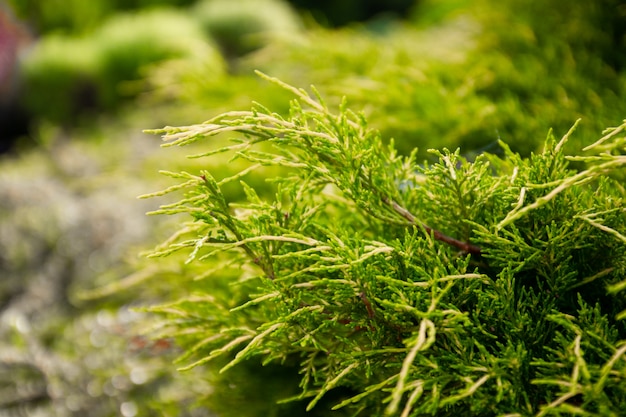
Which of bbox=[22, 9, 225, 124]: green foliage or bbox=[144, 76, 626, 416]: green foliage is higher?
bbox=[144, 76, 626, 416]: green foliage

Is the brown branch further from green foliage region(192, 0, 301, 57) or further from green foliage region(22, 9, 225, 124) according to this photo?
green foliage region(192, 0, 301, 57)

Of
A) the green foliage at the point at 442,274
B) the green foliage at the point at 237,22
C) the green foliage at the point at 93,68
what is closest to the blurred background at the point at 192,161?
the green foliage at the point at 442,274

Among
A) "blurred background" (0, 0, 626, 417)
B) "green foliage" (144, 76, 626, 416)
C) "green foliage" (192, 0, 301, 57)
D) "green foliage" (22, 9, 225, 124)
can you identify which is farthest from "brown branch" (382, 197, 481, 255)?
"green foliage" (192, 0, 301, 57)

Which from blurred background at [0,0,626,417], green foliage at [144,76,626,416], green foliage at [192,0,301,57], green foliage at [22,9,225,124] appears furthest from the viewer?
green foliage at [192,0,301,57]

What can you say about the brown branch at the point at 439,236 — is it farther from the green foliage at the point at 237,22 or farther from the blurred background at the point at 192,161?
the green foliage at the point at 237,22

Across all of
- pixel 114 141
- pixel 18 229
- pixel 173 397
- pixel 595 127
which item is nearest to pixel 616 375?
pixel 595 127

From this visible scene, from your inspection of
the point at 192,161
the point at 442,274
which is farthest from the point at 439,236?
the point at 192,161

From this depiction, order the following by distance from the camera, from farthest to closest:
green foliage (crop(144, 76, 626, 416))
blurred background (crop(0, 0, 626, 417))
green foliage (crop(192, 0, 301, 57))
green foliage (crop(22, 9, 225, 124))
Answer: green foliage (crop(192, 0, 301, 57))
green foliage (crop(22, 9, 225, 124))
blurred background (crop(0, 0, 626, 417))
green foliage (crop(144, 76, 626, 416))

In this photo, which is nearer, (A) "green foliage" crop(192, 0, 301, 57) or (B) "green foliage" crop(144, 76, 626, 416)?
(B) "green foliage" crop(144, 76, 626, 416)

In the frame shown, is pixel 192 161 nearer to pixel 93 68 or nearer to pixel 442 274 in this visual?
pixel 442 274

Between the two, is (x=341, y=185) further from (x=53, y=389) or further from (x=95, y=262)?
(x=95, y=262)
